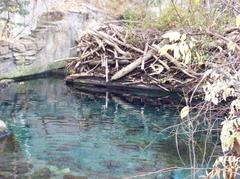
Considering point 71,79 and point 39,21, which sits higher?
point 39,21

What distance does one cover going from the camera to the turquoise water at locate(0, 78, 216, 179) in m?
A: 5.71

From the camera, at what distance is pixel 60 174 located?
538 cm

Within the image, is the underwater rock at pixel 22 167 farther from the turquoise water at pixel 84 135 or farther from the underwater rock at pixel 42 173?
the underwater rock at pixel 42 173

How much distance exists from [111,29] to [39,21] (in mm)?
1883

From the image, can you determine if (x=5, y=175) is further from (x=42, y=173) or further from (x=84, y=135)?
(x=84, y=135)

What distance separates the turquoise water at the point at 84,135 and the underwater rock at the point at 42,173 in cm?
5

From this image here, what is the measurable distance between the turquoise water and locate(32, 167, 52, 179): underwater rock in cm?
5

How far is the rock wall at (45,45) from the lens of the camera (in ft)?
36.0

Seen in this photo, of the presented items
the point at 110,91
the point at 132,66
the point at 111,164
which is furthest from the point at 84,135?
the point at 132,66

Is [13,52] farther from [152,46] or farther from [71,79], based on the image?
[152,46]

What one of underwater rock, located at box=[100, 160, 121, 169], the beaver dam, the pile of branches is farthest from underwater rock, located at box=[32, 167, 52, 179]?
the pile of branches

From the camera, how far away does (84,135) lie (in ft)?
23.1

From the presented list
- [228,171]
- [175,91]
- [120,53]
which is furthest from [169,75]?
[228,171]

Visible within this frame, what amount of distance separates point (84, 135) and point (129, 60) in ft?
13.0
